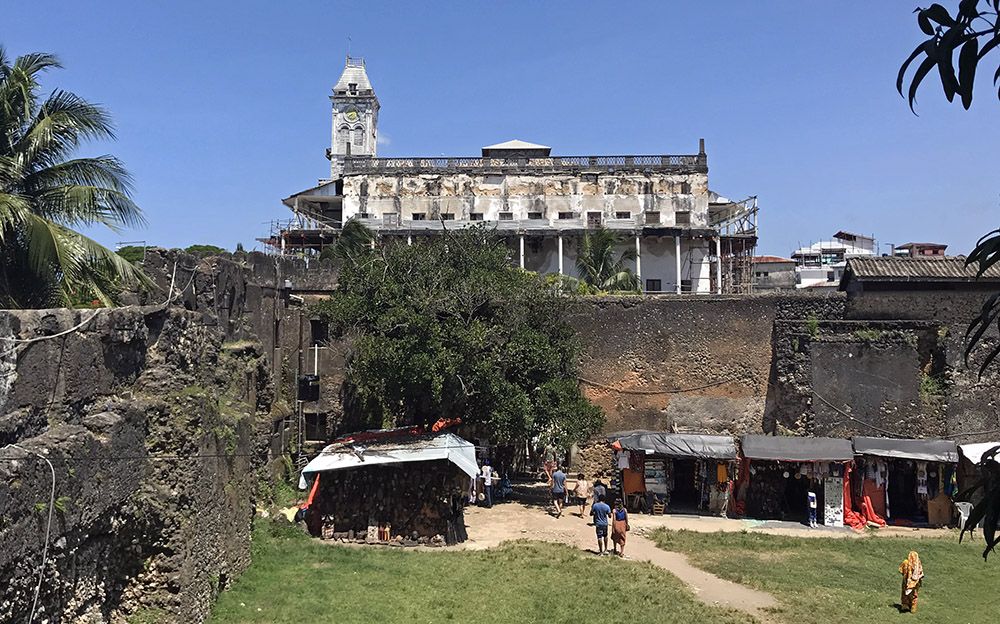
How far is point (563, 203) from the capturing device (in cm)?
4453

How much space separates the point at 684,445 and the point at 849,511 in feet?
12.7

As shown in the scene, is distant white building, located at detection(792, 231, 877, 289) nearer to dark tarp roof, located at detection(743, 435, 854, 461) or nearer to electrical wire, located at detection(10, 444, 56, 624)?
dark tarp roof, located at detection(743, 435, 854, 461)

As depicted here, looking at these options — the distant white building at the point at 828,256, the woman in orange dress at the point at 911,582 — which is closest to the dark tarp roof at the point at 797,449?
the woman in orange dress at the point at 911,582

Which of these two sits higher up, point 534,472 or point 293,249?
point 293,249

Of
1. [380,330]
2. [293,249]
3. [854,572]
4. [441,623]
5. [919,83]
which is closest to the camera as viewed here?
[919,83]

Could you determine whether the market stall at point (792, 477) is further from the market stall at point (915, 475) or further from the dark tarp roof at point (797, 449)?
the market stall at point (915, 475)

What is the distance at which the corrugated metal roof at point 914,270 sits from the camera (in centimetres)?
2064

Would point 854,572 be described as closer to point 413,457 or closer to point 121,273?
point 413,457

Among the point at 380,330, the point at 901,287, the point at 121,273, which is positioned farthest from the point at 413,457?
the point at 901,287

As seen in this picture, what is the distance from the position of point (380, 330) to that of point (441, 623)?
8.30m

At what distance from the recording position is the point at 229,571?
10.9 m

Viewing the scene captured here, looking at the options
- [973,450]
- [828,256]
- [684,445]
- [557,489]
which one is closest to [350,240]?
[557,489]

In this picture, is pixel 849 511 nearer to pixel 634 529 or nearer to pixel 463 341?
pixel 634 529

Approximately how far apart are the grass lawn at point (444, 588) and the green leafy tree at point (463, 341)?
3782 mm
